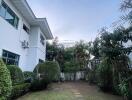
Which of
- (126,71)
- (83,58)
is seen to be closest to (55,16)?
(83,58)

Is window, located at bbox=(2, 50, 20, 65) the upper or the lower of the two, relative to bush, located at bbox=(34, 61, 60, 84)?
upper

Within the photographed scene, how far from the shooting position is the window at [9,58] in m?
10.1

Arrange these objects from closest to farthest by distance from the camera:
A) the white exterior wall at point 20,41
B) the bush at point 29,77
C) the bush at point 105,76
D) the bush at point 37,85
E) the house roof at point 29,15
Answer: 1. the white exterior wall at point 20,41
2. the bush at point 105,76
3. the house roof at point 29,15
4. the bush at point 37,85
5. the bush at point 29,77

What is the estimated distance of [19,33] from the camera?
492 inches

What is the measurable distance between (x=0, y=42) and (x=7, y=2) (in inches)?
113

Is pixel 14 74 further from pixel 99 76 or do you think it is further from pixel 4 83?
pixel 99 76

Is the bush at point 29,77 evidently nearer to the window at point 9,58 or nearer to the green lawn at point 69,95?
the window at point 9,58

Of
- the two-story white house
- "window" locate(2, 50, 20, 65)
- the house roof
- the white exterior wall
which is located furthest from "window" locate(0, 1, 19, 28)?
"window" locate(2, 50, 20, 65)

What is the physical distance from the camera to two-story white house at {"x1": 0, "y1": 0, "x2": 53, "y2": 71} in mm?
9955

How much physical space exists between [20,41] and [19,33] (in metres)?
0.66

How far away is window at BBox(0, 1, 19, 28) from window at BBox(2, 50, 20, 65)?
2211mm

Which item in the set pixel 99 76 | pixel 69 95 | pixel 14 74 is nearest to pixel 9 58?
pixel 14 74

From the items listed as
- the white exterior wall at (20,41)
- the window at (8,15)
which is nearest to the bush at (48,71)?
the white exterior wall at (20,41)

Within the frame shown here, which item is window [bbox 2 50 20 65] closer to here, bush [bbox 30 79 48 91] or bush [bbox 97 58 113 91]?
bush [bbox 30 79 48 91]
